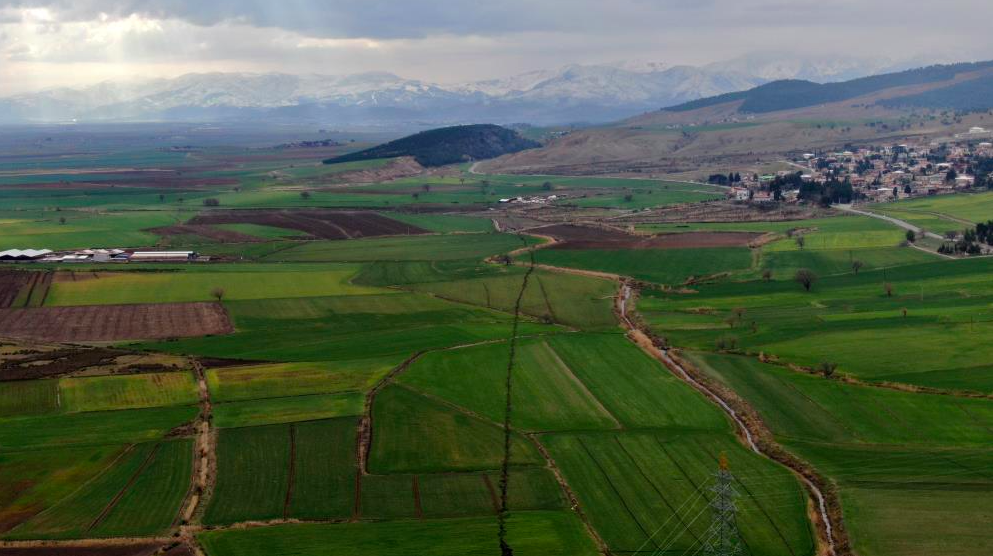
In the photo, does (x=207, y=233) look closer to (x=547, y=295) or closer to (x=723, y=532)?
(x=547, y=295)

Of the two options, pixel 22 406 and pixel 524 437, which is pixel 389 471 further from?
pixel 22 406

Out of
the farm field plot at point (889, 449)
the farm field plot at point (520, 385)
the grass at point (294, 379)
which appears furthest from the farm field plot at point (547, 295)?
the grass at point (294, 379)

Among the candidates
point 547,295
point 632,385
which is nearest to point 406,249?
point 547,295

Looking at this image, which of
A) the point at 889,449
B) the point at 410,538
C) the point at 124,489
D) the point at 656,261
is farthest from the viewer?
the point at 656,261

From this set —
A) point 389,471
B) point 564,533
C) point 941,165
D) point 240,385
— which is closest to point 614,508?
point 564,533

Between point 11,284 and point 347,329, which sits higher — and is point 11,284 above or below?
above

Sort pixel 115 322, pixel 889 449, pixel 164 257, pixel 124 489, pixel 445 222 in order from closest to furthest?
pixel 124 489 → pixel 889 449 → pixel 115 322 → pixel 164 257 → pixel 445 222

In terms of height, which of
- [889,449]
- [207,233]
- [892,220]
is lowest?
[889,449]
